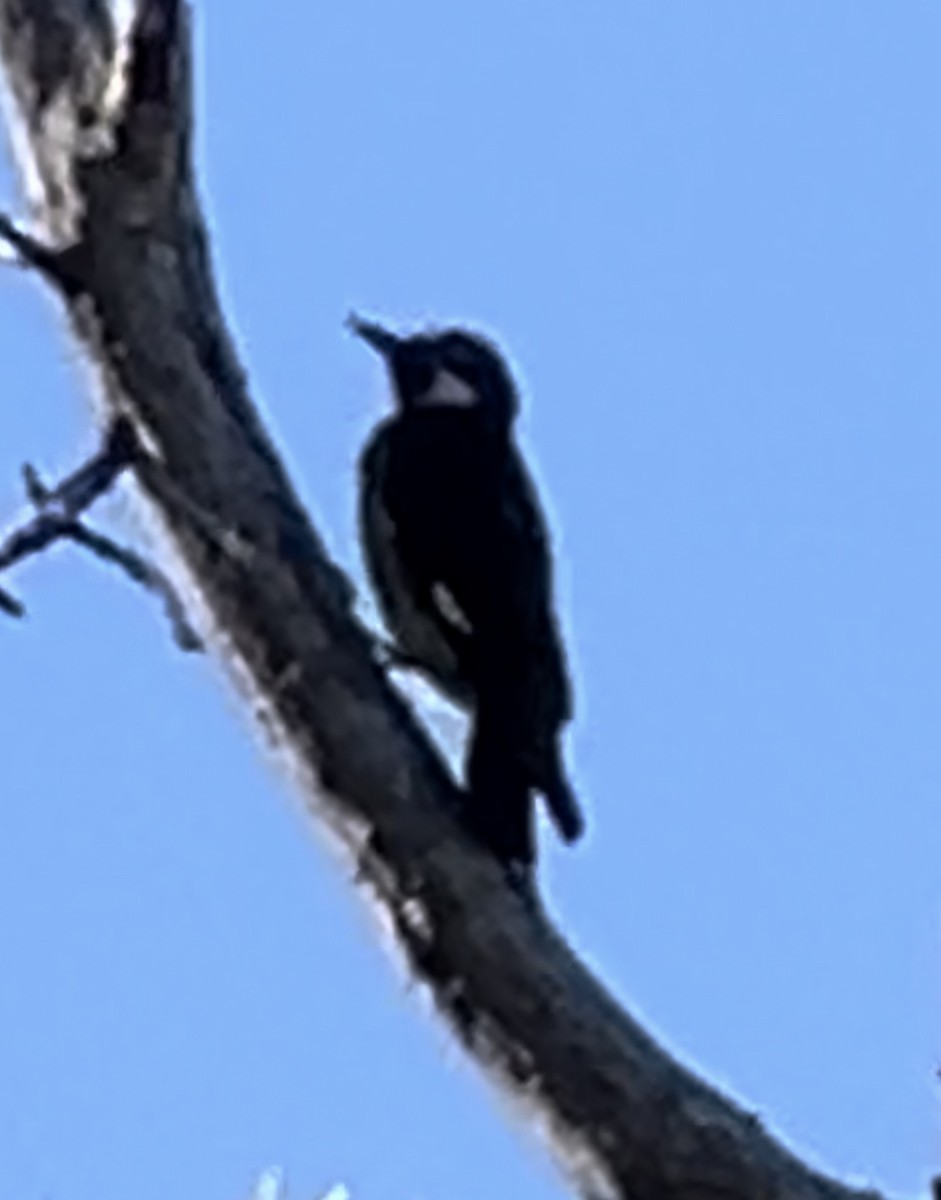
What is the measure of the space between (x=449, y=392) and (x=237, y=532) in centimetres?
191

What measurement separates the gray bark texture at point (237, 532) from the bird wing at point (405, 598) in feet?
1.70

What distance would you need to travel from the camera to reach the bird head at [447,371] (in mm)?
5328

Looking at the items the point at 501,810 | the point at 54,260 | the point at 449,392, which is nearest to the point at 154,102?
the point at 54,260

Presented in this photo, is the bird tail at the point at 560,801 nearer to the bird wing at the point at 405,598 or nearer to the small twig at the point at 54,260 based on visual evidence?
the bird wing at the point at 405,598

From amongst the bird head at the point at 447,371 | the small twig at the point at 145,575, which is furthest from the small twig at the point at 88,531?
the bird head at the point at 447,371

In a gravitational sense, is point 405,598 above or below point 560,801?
above

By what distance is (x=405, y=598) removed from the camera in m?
4.66

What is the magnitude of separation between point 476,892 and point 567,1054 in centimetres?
25

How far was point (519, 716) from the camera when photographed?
4336 mm

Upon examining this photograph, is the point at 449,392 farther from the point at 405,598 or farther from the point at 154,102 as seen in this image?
the point at 154,102

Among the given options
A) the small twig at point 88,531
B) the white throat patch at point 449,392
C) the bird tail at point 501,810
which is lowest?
the bird tail at point 501,810

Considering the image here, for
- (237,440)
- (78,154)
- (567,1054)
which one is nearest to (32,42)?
(78,154)

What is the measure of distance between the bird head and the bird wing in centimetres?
20

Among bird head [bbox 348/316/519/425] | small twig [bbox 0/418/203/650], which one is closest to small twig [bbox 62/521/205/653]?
small twig [bbox 0/418/203/650]
